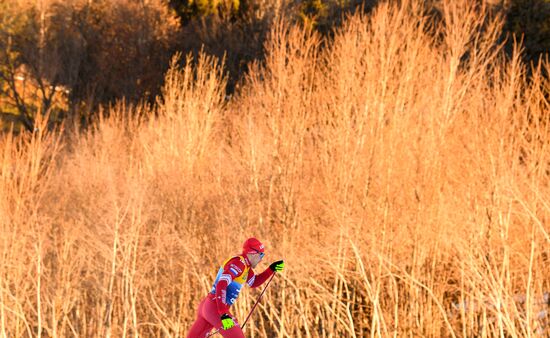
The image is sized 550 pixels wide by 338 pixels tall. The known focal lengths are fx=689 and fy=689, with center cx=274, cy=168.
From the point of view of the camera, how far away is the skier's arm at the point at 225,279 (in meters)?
5.10

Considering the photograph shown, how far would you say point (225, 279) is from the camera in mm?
5094

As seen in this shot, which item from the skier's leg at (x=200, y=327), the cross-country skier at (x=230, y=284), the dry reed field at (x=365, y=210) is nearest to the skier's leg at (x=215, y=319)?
the cross-country skier at (x=230, y=284)

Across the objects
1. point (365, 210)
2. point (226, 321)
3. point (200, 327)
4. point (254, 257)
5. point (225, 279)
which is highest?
point (254, 257)

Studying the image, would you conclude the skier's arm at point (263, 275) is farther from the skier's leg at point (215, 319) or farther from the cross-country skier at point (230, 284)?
the skier's leg at point (215, 319)

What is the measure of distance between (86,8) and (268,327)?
3173 centimetres

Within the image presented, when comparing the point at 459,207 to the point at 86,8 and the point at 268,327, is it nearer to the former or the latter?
the point at 268,327

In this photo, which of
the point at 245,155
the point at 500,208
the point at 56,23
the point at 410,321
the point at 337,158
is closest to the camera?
the point at 500,208

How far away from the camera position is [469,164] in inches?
527

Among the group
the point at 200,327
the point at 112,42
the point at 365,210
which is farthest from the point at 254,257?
the point at 112,42

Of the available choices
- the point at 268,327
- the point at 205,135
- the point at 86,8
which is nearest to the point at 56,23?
the point at 86,8

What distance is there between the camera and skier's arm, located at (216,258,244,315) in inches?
201

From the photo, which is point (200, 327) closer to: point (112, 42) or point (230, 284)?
point (230, 284)

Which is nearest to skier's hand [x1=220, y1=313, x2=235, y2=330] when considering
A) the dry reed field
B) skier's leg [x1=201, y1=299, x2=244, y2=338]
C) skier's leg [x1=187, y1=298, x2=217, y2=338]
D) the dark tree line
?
skier's leg [x1=201, y1=299, x2=244, y2=338]

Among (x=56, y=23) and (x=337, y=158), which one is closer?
(x=337, y=158)
